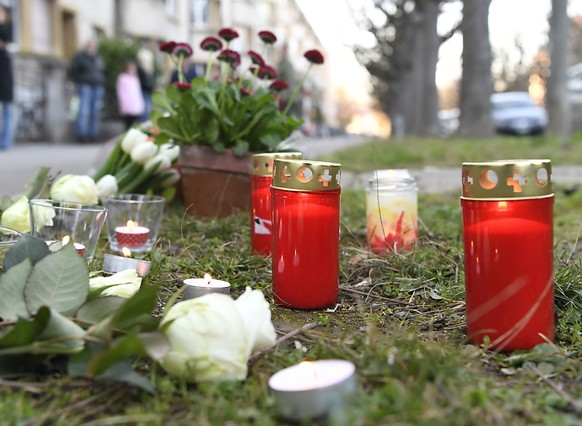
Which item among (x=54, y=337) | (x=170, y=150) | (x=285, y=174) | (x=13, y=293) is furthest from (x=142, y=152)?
(x=54, y=337)

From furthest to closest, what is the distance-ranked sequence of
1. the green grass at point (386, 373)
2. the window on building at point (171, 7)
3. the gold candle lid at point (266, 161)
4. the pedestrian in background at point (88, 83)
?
the window on building at point (171, 7), the pedestrian in background at point (88, 83), the gold candle lid at point (266, 161), the green grass at point (386, 373)

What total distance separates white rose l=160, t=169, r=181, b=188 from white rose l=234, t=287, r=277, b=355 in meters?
2.09

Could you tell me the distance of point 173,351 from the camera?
4.44 ft

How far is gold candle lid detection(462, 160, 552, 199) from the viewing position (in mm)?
1557

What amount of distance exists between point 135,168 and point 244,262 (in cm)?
118

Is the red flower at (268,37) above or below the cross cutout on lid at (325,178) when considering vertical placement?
above

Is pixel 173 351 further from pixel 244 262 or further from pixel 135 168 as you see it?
pixel 135 168

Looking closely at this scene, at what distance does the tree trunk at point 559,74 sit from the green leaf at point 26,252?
10.6m

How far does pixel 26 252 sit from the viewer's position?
1535mm

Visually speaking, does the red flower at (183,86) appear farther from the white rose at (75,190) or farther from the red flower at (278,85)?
the white rose at (75,190)

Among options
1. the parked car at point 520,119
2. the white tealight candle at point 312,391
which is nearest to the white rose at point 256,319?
the white tealight candle at point 312,391

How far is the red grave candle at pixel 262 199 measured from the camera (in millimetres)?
A: 2469

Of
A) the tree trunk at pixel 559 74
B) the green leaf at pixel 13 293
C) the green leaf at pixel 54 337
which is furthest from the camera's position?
the tree trunk at pixel 559 74

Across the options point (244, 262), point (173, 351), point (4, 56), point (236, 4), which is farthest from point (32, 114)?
point (236, 4)
